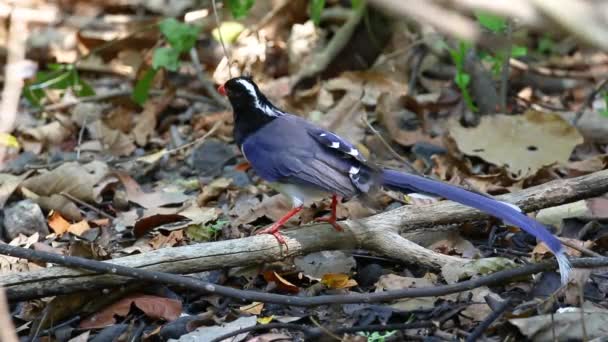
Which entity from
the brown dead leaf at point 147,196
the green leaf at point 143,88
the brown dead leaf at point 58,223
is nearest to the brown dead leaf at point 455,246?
the brown dead leaf at point 147,196

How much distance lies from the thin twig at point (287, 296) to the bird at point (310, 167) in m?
0.18

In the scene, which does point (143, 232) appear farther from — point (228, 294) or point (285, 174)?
point (228, 294)

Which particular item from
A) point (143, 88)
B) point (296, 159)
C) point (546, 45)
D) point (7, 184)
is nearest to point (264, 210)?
point (296, 159)

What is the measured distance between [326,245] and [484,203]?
68cm

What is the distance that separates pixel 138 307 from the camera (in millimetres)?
3346

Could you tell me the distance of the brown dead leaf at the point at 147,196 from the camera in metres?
4.65

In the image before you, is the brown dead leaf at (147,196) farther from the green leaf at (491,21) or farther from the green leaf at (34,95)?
the green leaf at (491,21)

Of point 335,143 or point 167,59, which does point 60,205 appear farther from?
point 335,143

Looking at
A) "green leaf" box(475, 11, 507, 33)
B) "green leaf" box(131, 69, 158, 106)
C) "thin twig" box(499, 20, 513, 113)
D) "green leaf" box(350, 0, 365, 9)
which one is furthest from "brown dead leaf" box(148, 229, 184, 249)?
"green leaf" box(350, 0, 365, 9)

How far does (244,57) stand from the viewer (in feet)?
19.2

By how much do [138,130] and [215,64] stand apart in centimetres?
106

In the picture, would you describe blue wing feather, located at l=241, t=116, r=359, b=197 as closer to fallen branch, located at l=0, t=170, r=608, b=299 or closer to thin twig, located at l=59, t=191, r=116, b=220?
fallen branch, located at l=0, t=170, r=608, b=299

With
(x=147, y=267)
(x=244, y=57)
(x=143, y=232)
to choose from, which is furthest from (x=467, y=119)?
(x=147, y=267)

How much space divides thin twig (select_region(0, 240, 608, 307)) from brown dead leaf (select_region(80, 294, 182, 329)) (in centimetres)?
30
